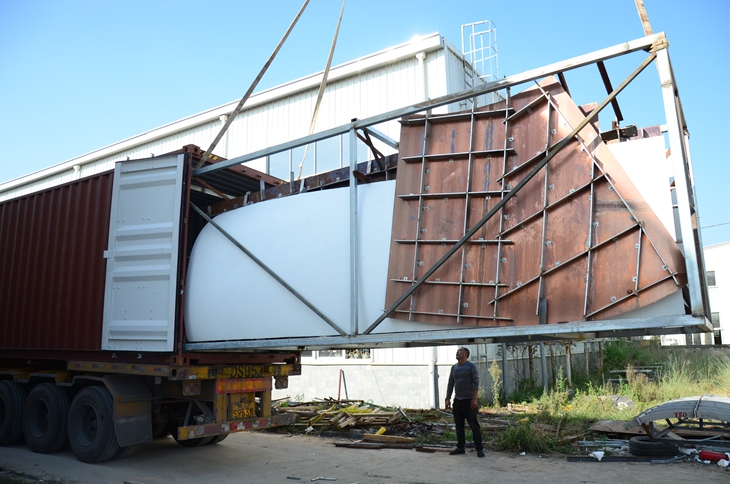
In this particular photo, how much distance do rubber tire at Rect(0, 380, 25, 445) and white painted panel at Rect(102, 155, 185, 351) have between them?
270cm

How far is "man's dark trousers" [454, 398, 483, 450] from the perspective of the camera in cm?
821

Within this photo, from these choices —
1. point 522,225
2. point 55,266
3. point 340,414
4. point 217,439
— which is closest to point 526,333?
point 522,225

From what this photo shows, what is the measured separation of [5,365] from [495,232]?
877cm

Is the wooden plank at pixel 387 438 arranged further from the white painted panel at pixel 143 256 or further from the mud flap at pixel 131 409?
the white painted panel at pixel 143 256

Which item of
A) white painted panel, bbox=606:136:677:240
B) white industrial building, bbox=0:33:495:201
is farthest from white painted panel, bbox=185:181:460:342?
white industrial building, bbox=0:33:495:201

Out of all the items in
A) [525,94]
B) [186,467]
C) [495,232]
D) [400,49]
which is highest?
[400,49]

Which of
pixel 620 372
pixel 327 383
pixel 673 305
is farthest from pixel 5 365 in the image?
pixel 620 372

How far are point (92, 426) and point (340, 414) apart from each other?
14.7 ft

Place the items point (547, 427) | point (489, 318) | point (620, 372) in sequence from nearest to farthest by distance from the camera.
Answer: point (489, 318) → point (547, 427) → point (620, 372)

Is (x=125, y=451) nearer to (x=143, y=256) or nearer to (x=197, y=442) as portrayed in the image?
(x=197, y=442)

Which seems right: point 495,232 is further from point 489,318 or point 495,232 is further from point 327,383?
point 327,383

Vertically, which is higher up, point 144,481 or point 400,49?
point 400,49

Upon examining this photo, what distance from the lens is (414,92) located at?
1386 cm

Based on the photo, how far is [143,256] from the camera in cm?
746
